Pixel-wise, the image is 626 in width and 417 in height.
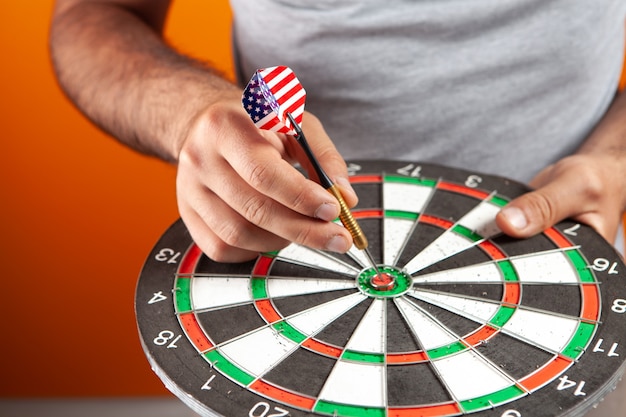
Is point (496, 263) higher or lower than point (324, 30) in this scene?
lower

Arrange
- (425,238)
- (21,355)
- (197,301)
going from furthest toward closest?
(21,355) → (425,238) → (197,301)

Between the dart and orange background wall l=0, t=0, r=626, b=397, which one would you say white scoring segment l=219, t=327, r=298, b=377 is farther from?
orange background wall l=0, t=0, r=626, b=397

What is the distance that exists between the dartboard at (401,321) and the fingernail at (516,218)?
0.12 feet

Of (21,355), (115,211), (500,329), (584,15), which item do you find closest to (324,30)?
(584,15)

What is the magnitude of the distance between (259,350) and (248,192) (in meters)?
0.28

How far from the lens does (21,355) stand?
11.4 feet

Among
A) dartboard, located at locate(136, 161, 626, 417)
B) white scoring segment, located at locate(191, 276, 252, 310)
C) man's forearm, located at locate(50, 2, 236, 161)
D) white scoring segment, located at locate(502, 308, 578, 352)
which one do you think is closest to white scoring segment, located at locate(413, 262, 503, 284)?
dartboard, located at locate(136, 161, 626, 417)

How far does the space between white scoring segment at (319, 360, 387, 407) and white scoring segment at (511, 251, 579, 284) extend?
37cm

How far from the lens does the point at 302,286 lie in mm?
1349

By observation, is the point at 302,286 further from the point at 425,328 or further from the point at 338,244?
the point at 425,328

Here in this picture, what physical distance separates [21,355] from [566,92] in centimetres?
269

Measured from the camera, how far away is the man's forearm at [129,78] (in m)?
1.68

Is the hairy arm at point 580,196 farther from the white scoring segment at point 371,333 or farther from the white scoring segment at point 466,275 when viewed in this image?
the white scoring segment at point 371,333

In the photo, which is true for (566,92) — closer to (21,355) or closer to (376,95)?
(376,95)
